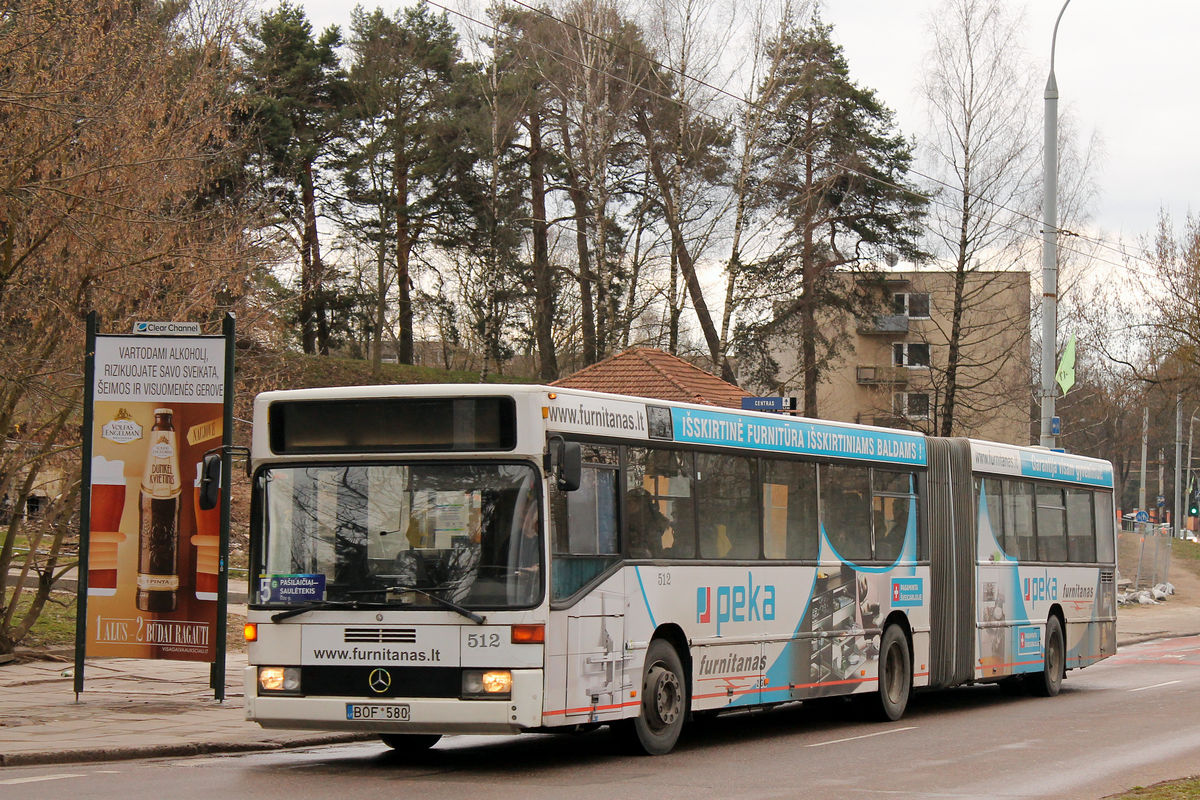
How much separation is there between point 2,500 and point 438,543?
355 inches

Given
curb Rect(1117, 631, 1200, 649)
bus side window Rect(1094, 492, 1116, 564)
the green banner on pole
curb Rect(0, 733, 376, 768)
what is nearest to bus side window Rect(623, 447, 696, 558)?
curb Rect(0, 733, 376, 768)

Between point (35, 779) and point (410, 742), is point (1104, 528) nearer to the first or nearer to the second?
point (410, 742)

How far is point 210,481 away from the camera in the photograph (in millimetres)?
A: 11539

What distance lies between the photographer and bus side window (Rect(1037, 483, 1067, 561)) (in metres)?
19.6

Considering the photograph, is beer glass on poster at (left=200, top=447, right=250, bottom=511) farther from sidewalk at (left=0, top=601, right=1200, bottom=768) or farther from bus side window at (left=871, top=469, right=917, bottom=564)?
bus side window at (left=871, top=469, right=917, bottom=564)

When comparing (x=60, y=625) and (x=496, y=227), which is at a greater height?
(x=496, y=227)

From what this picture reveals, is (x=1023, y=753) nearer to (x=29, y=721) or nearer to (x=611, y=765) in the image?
(x=611, y=765)

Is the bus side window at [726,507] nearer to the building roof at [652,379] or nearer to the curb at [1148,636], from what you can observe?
the building roof at [652,379]

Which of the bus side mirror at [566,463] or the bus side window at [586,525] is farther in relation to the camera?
the bus side window at [586,525]

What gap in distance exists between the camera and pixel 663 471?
1255cm

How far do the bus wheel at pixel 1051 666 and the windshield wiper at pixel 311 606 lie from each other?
11.5 meters

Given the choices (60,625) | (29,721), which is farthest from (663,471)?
(60,625)

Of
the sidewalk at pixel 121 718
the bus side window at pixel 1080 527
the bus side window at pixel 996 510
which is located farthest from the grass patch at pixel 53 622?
the bus side window at pixel 1080 527

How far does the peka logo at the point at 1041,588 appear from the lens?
19.1 meters
